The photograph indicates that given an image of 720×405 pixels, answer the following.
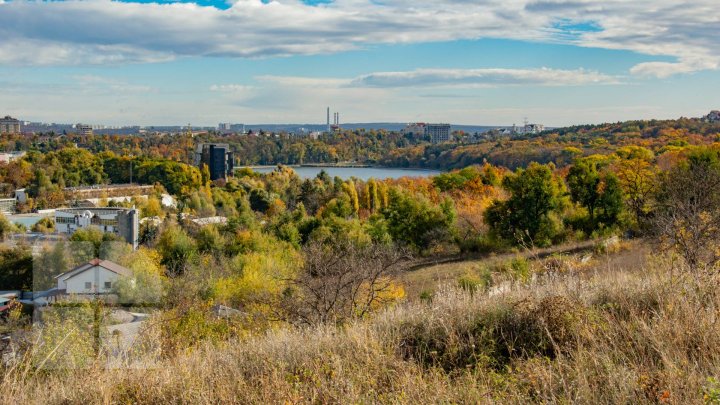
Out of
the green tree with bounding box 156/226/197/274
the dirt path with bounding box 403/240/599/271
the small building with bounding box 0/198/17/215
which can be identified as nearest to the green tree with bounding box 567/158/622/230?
the dirt path with bounding box 403/240/599/271

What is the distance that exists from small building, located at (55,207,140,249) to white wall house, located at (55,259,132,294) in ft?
47.1

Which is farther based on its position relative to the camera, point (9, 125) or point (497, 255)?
point (9, 125)

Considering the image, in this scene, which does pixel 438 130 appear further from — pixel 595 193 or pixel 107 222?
pixel 107 222

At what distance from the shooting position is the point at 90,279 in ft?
23.6

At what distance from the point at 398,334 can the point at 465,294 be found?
2.35 feet

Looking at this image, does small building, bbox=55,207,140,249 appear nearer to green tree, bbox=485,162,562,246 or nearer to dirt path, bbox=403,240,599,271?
dirt path, bbox=403,240,599,271

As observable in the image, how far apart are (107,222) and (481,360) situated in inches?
915

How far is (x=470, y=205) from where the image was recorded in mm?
28188

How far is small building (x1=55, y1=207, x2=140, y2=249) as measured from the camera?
22953mm

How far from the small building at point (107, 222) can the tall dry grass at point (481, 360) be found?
19.4m


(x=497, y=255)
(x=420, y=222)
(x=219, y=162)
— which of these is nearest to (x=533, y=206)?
(x=497, y=255)

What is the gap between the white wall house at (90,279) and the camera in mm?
6820

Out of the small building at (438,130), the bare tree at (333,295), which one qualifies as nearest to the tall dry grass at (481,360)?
the bare tree at (333,295)

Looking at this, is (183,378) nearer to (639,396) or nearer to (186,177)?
(639,396)
